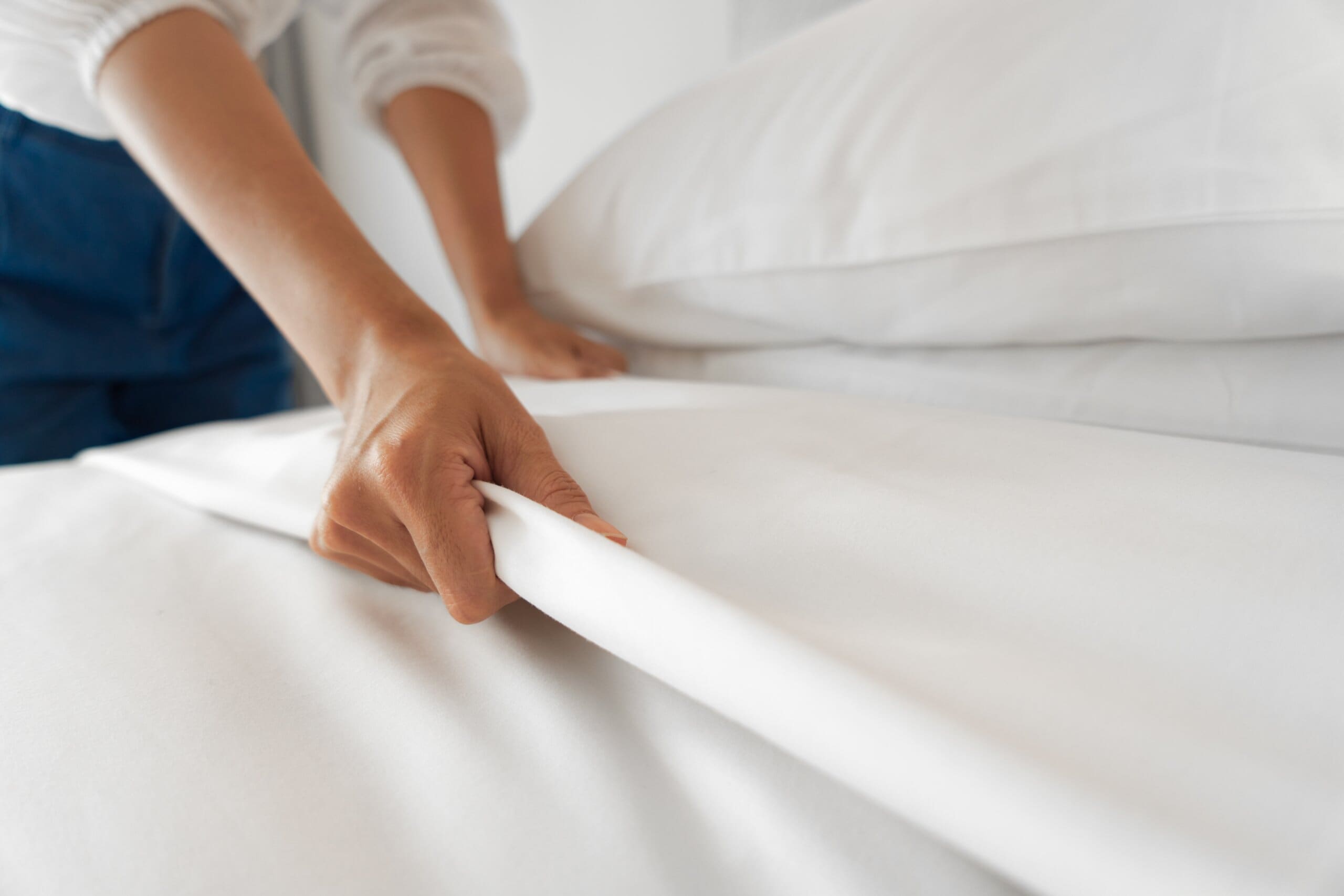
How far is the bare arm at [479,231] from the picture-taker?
2.15ft

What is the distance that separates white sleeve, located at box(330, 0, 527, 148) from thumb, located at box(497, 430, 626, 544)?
2.04 ft

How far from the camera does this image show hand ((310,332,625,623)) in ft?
0.93

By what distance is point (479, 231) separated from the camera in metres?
0.74

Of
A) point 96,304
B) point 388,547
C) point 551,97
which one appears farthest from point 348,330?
point 551,97

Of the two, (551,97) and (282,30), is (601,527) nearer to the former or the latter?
(282,30)

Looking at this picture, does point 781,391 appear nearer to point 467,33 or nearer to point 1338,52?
point 1338,52

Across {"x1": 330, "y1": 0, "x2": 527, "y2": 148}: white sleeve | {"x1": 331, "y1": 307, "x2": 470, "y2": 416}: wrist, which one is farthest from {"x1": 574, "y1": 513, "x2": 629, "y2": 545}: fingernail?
{"x1": 330, "y1": 0, "x2": 527, "y2": 148}: white sleeve

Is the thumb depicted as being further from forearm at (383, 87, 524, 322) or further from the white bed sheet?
forearm at (383, 87, 524, 322)

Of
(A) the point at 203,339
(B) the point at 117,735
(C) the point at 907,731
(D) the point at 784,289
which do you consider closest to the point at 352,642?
(B) the point at 117,735

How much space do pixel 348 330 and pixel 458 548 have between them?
7.2 inches

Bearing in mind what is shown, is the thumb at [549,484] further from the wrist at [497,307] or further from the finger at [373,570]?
the wrist at [497,307]

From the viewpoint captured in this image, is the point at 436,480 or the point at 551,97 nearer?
the point at 436,480

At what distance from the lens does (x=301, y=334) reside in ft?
1.41

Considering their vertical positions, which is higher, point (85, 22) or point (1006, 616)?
point (85, 22)
